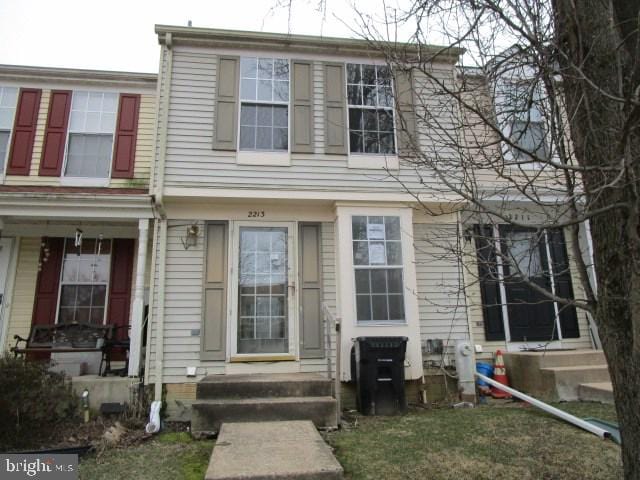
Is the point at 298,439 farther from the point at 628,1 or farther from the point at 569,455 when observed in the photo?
the point at 628,1

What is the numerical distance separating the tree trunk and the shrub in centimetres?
532

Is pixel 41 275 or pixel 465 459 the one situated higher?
pixel 41 275

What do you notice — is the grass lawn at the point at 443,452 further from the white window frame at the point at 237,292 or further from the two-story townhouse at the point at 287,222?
the white window frame at the point at 237,292

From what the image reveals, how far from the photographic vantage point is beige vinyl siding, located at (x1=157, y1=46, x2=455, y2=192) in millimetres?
6062

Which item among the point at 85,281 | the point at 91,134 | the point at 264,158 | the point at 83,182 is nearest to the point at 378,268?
the point at 264,158

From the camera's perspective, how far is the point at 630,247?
2.24 m

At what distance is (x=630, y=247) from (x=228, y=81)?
5814mm

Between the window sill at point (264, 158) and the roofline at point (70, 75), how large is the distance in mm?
3159

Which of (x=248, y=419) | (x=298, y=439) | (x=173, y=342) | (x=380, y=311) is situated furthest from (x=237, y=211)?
(x=298, y=439)

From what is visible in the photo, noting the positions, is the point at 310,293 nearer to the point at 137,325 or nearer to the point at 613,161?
the point at 137,325

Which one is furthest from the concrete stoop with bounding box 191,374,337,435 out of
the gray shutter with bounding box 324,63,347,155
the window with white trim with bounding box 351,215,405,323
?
the gray shutter with bounding box 324,63,347,155

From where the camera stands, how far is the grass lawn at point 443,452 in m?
3.28

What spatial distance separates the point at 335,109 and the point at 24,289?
6.06 meters

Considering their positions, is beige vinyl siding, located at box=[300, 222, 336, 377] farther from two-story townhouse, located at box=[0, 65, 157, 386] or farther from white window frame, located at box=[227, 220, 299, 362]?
two-story townhouse, located at box=[0, 65, 157, 386]
